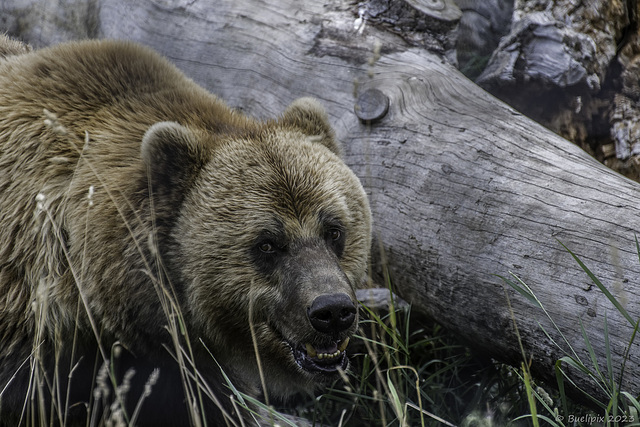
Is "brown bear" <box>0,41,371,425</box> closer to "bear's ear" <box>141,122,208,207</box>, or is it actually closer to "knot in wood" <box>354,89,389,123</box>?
"bear's ear" <box>141,122,208,207</box>

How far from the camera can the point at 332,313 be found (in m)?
3.28

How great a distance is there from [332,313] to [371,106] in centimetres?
204

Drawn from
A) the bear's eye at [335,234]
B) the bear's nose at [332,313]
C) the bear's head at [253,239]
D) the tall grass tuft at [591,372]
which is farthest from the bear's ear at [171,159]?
the tall grass tuft at [591,372]

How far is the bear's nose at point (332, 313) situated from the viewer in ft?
10.7

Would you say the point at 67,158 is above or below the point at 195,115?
below

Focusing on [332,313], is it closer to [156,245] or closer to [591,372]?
[156,245]

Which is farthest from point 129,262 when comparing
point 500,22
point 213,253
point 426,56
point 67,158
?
point 500,22

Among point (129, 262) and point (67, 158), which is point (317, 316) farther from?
point (67, 158)

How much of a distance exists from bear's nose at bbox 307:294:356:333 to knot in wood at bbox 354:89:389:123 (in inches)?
75.2

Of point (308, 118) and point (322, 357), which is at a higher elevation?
point (308, 118)

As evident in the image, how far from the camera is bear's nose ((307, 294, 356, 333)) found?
326 centimetres

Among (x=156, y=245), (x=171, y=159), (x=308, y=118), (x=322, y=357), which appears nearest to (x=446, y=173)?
(x=308, y=118)

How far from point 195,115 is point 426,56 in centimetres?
210

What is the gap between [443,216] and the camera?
4.25 metres
